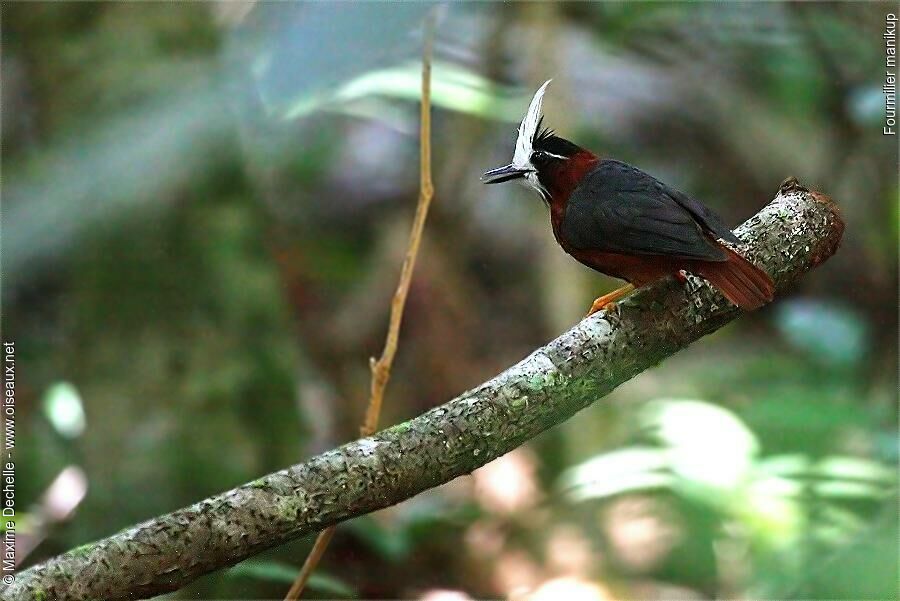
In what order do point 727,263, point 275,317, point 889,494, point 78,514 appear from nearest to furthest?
1. point 727,263
2. point 889,494
3. point 78,514
4. point 275,317

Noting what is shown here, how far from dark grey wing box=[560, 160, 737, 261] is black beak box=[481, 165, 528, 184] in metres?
0.13

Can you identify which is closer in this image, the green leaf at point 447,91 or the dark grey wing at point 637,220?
the dark grey wing at point 637,220

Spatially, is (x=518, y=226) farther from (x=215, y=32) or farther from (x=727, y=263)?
(x=727, y=263)

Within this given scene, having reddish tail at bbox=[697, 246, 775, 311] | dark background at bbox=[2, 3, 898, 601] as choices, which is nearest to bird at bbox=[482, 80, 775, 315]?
reddish tail at bbox=[697, 246, 775, 311]

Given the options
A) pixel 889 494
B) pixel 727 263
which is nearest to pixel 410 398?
pixel 889 494

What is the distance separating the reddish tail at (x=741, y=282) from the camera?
163 cm

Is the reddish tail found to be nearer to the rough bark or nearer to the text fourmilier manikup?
the rough bark

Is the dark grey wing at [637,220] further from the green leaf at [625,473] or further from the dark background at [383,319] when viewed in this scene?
the green leaf at [625,473]

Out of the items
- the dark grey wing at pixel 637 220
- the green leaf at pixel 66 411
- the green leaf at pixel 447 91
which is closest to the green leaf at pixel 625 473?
the dark grey wing at pixel 637 220

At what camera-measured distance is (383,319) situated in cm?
430

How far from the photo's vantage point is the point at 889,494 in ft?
A: 7.11

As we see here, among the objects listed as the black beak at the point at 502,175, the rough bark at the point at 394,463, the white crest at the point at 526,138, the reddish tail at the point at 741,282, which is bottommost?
the rough bark at the point at 394,463

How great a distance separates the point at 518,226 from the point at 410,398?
3.73 ft

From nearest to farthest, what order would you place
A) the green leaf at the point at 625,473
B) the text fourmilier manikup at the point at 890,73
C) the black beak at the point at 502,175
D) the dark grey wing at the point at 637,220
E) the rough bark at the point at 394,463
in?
1. the rough bark at the point at 394,463
2. the dark grey wing at the point at 637,220
3. the black beak at the point at 502,175
4. the green leaf at the point at 625,473
5. the text fourmilier manikup at the point at 890,73
